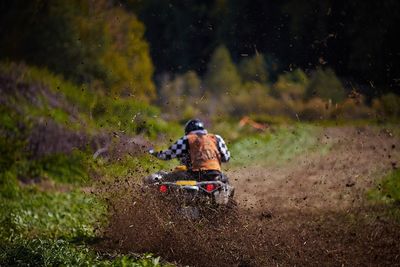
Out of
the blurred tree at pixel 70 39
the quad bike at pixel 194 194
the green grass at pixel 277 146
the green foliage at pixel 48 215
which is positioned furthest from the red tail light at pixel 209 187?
the blurred tree at pixel 70 39

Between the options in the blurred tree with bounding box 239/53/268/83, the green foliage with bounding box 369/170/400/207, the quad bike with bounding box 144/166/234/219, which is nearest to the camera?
the quad bike with bounding box 144/166/234/219

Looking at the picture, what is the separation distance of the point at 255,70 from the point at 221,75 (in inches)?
103

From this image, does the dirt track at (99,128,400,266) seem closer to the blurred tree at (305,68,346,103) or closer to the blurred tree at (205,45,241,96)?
the blurred tree at (305,68,346,103)

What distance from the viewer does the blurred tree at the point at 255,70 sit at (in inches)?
1828

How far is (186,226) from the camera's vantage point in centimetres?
973

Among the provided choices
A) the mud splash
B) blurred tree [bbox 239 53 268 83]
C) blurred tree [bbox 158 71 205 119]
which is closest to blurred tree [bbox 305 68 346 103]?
blurred tree [bbox 158 71 205 119]

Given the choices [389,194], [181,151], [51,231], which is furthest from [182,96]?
[181,151]

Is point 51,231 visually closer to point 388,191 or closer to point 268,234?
point 268,234

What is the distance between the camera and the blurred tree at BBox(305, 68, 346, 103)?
31688mm

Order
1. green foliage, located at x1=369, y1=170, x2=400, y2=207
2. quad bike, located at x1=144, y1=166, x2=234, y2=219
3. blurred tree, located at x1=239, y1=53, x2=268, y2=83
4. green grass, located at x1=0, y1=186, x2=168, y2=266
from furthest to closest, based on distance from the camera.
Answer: blurred tree, located at x1=239, y1=53, x2=268, y2=83 → green foliage, located at x1=369, y1=170, x2=400, y2=207 → quad bike, located at x1=144, y1=166, x2=234, y2=219 → green grass, located at x1=0, y1=186, x2=168, y2=266

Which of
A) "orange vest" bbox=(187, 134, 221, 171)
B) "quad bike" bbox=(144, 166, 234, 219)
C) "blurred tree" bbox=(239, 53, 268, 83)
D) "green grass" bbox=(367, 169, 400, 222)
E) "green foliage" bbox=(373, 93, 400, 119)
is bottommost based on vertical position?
"green grass" bbox=(367, 169, 400, 222)

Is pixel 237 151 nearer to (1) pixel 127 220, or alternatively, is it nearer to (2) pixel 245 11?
(1) pixel 127 220

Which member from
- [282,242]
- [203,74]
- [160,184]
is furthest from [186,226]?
[203,74]

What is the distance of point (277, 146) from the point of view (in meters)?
28.0
